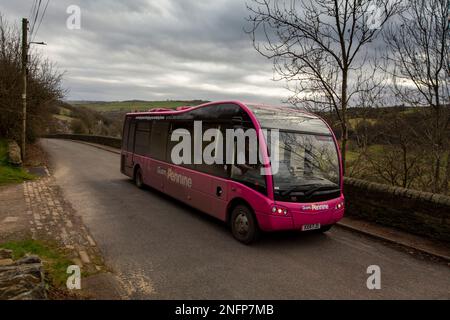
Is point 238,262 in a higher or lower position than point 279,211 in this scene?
lower

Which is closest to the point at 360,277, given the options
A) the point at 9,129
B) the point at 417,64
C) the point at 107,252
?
the point at 107,252

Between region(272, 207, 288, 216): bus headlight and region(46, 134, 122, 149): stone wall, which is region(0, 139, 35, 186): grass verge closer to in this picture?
region(272, 207, 288, 216): bus headlight

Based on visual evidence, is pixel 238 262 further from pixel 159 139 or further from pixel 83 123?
pixel 83 123

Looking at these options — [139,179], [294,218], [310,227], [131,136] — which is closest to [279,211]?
[294,218]

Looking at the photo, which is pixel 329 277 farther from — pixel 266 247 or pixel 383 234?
pixel 383 234

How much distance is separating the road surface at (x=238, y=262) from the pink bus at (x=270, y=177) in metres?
0.47

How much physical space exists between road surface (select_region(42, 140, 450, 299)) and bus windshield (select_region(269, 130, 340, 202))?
1095 millimetres

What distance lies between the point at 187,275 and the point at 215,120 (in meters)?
3.75

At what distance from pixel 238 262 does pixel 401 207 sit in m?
4.09

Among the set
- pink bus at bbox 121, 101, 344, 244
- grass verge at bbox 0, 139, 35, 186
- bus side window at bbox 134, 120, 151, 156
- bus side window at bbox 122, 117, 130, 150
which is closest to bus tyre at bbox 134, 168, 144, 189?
bus side window at bbox 134, 120, 151, 156

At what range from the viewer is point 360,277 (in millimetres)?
5137

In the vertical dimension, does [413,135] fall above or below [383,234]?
above

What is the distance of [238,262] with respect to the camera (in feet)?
18.2

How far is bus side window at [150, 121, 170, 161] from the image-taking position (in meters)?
9.95
